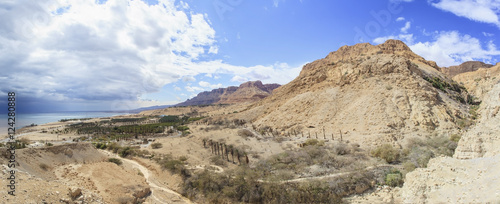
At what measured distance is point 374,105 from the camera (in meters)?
29.1

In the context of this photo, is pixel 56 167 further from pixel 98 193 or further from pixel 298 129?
pixel 298 129

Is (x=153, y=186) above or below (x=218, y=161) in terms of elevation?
below

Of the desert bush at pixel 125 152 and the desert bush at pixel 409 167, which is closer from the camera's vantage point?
the desert bush at pixel 409 167

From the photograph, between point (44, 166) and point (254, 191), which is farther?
point (44, 166)

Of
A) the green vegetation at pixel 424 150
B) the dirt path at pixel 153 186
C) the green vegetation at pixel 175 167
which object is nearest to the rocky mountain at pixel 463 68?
the green vegetation at pixel 424 150

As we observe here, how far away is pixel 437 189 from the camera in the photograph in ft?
30.7

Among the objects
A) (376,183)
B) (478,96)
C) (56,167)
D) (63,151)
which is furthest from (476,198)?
(478,96)

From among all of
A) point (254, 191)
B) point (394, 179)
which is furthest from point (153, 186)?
point (394, 179)

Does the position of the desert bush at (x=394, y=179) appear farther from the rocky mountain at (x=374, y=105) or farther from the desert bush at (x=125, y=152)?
the desert bush at (x=125, y=152)

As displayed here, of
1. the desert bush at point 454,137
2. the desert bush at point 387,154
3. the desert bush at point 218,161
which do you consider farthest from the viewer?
the desert bush at point 218,161

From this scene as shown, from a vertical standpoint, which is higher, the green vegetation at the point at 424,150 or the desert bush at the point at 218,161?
the green vegetation at the point at 424,150

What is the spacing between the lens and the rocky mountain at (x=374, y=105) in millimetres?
24094

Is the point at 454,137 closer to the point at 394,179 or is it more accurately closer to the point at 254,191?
the point at 394,179

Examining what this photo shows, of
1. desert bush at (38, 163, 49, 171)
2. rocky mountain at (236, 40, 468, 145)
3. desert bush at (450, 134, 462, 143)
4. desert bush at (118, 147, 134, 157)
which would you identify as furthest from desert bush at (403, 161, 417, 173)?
desert bush at (118, 147, 134, 157)
